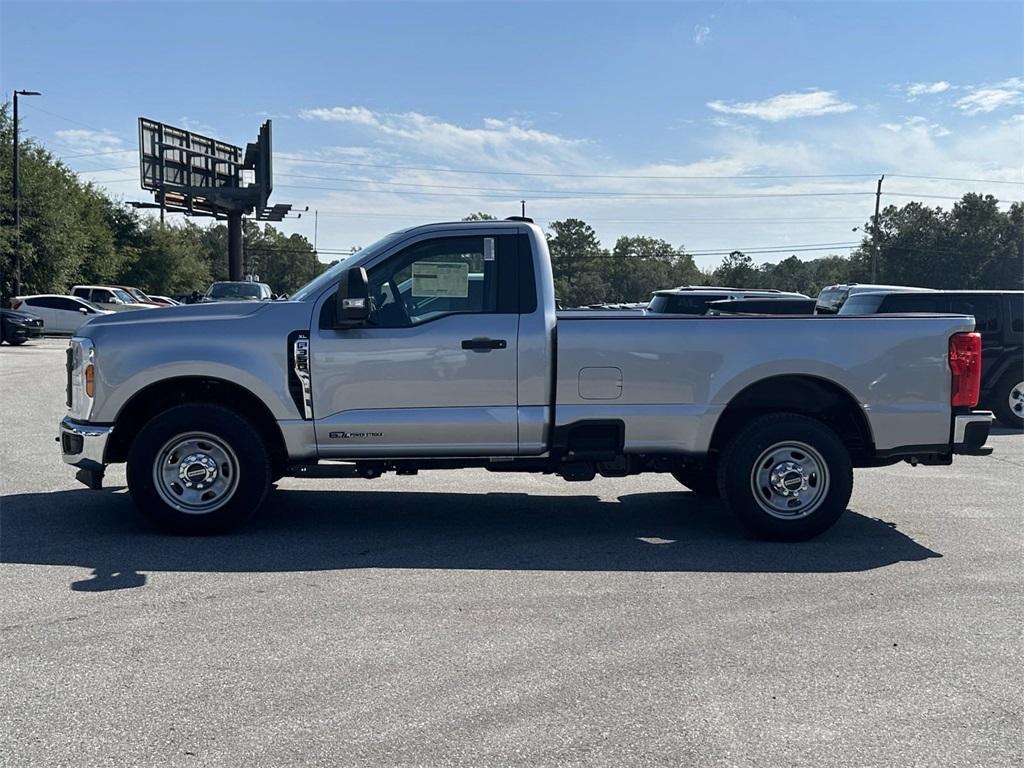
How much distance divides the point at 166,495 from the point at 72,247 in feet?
138

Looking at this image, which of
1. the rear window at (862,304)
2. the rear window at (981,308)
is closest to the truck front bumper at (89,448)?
the rear window at (862,304)

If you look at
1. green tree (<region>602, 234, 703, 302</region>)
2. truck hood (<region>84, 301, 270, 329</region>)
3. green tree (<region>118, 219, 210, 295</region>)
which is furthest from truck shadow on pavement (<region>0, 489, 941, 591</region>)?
green tree (<region>602, 234, 703, 302</region>)

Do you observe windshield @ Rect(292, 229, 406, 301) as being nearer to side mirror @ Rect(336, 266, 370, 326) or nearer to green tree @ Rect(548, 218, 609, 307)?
side mirror @ Rect(336, 266, 370, 326)

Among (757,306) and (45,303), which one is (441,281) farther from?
(45,303)

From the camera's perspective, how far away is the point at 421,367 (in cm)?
637

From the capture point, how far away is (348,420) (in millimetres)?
6387

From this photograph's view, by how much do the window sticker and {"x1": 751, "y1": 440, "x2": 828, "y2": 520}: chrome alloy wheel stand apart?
243 centimetres

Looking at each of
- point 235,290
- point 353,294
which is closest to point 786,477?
point 353,294

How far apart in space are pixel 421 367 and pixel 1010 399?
32.9 ft

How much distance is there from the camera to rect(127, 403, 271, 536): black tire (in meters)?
6.33

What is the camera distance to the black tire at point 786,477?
6.50 meters

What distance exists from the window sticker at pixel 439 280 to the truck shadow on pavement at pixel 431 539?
1.71 metres

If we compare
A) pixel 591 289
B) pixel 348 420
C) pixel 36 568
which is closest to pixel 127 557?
pixel 36 568

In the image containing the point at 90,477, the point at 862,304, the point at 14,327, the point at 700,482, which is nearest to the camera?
the point at 90,477
